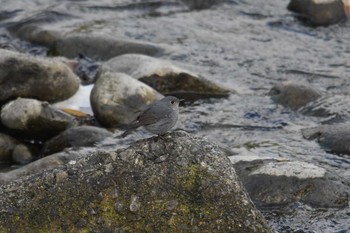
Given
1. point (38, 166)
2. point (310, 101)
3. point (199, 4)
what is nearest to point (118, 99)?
point (38, 166)

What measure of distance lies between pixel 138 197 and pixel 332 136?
3990mm

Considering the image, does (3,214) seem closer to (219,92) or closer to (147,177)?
(147,177)

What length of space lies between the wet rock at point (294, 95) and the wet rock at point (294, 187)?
9.38 ft

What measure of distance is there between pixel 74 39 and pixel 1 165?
172 inches

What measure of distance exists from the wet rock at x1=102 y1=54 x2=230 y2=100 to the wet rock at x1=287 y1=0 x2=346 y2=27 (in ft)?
12.2

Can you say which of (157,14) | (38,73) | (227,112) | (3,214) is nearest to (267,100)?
(227,112)

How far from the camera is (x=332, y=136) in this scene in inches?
347

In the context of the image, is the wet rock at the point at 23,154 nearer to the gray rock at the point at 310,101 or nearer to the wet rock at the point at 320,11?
the gray rock at the point at 310,101

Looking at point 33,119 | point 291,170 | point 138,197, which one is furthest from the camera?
point 33,119

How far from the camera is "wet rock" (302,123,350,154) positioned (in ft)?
28.2

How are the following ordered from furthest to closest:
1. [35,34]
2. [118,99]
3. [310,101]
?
[35,34]
[310,101]
[118,99]

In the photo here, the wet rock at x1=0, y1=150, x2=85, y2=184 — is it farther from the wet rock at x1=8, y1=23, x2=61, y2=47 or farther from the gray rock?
the wet rock at x1=8, y1=23, x2=61, y2=47

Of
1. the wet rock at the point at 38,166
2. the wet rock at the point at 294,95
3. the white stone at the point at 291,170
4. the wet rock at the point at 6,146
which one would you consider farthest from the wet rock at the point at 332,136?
the wet rock at the point at 6,146

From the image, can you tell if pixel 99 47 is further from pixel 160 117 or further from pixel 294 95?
pixel 160 117
